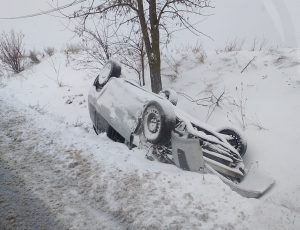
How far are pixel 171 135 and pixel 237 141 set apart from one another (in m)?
1.48

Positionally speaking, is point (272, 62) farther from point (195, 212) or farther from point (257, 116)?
point (195, 212)

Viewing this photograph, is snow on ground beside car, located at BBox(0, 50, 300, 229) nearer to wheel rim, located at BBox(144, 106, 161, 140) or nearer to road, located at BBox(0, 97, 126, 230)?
road, located at BBox(0, 97, 126, 230)

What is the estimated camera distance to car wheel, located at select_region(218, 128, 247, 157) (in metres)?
6.08

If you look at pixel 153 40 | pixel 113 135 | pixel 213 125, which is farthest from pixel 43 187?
pixel 153 40

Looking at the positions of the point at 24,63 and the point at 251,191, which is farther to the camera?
the point at 24,63

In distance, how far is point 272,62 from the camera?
8.73 meters

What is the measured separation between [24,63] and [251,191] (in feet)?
38.9

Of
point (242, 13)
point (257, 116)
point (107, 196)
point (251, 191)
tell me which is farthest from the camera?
point (242, 13)

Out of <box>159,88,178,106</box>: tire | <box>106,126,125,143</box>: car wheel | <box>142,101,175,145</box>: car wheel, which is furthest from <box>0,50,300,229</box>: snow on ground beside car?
<box>159,88,178,106</box>: tire

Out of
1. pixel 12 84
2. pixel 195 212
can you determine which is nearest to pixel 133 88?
pixel 195 212

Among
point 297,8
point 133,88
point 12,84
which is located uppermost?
point 297,8

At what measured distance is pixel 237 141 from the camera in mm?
6133

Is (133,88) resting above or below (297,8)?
below

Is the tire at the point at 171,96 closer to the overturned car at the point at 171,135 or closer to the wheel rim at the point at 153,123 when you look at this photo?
the overturned car at the point at 171,135
